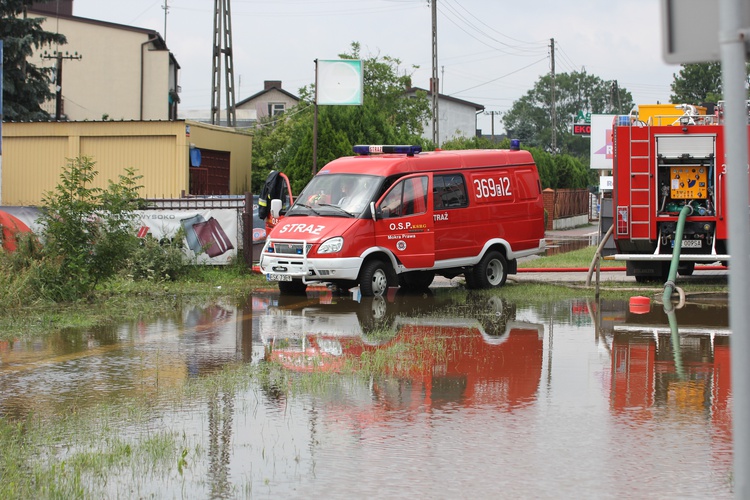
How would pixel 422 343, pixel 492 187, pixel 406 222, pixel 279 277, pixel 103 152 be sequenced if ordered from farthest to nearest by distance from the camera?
pixel 103 152, pixel 492 187, pixel 406 222, pixel 279 277, pixel 422 343

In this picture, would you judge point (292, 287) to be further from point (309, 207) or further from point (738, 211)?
point (738, 211)

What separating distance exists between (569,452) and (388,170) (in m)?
10.8

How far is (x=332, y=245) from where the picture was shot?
16516 mm

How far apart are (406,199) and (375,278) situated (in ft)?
4.77

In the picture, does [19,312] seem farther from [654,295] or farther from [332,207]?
[654,295]

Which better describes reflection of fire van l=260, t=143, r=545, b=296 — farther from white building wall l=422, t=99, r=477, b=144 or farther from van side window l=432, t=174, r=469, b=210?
white building wall l=422, t=99, r=477, b=144

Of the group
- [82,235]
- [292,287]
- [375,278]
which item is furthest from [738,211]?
[292,287]

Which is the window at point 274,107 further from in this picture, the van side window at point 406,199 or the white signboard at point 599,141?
the van side window at point 406,199

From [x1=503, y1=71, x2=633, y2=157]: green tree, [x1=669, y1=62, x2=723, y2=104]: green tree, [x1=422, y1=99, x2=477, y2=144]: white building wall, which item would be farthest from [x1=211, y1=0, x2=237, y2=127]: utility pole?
[x1=503, y1=71, x2=633, y2=157]: green tree

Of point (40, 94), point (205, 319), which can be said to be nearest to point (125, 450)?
point (205, 319)

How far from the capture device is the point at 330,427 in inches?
302

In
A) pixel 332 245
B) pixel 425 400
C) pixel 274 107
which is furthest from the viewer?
pixel 274 107

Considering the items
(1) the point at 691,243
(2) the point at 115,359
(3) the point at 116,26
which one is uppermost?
(3) the point at 116,26

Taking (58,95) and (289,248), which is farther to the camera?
(58,95)
